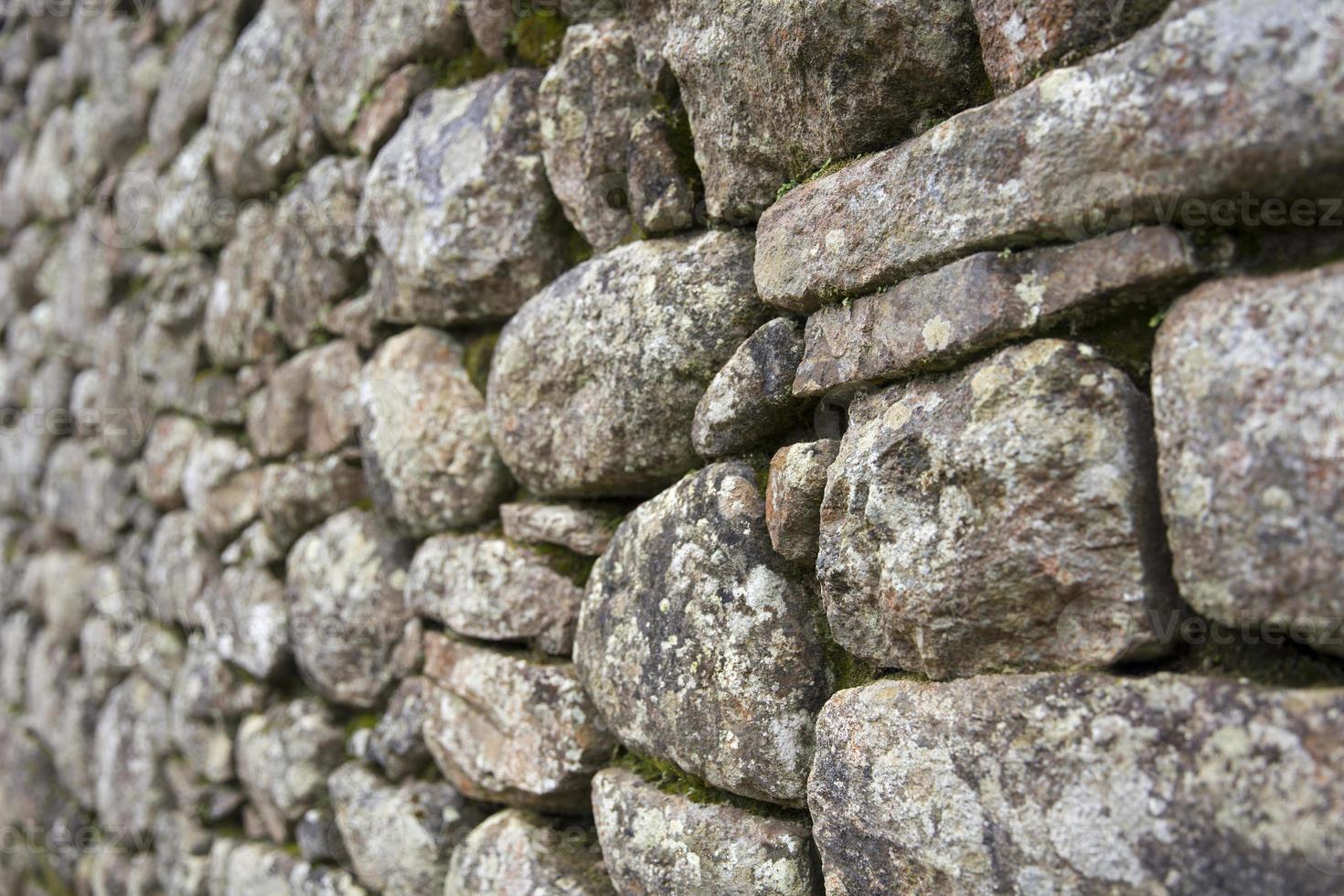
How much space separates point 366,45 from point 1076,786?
2076mm

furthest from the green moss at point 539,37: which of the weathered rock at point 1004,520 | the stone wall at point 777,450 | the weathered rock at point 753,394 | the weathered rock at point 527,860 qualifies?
the weathered rock at point 527,860

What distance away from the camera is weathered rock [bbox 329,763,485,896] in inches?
78.2

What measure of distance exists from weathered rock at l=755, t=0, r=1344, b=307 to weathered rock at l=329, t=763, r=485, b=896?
4.38 ft

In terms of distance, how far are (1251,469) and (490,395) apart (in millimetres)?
1305

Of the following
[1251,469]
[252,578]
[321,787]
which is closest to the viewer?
[1251,469]

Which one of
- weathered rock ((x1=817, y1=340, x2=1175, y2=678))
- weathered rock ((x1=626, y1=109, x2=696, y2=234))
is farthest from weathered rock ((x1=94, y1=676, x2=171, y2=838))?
weathered rock ((x1=817, y1=340, x2=1175, y2=678))

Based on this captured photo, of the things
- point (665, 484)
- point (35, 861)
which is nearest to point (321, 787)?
point (665, 484)

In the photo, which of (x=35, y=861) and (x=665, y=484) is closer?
(x=665, y=484)

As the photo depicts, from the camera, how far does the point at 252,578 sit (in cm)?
270

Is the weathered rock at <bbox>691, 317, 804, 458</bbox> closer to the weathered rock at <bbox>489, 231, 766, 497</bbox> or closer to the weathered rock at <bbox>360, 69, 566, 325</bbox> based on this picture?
the weathered rock at <bbox>489, 231, 766, 497</bbox>

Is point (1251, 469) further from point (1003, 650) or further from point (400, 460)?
point (400, 460)

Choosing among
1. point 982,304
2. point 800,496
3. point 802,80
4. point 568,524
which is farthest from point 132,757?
point 982,304

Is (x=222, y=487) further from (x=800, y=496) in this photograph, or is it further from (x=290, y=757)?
(x=800, y=496)

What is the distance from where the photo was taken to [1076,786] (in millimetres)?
950
